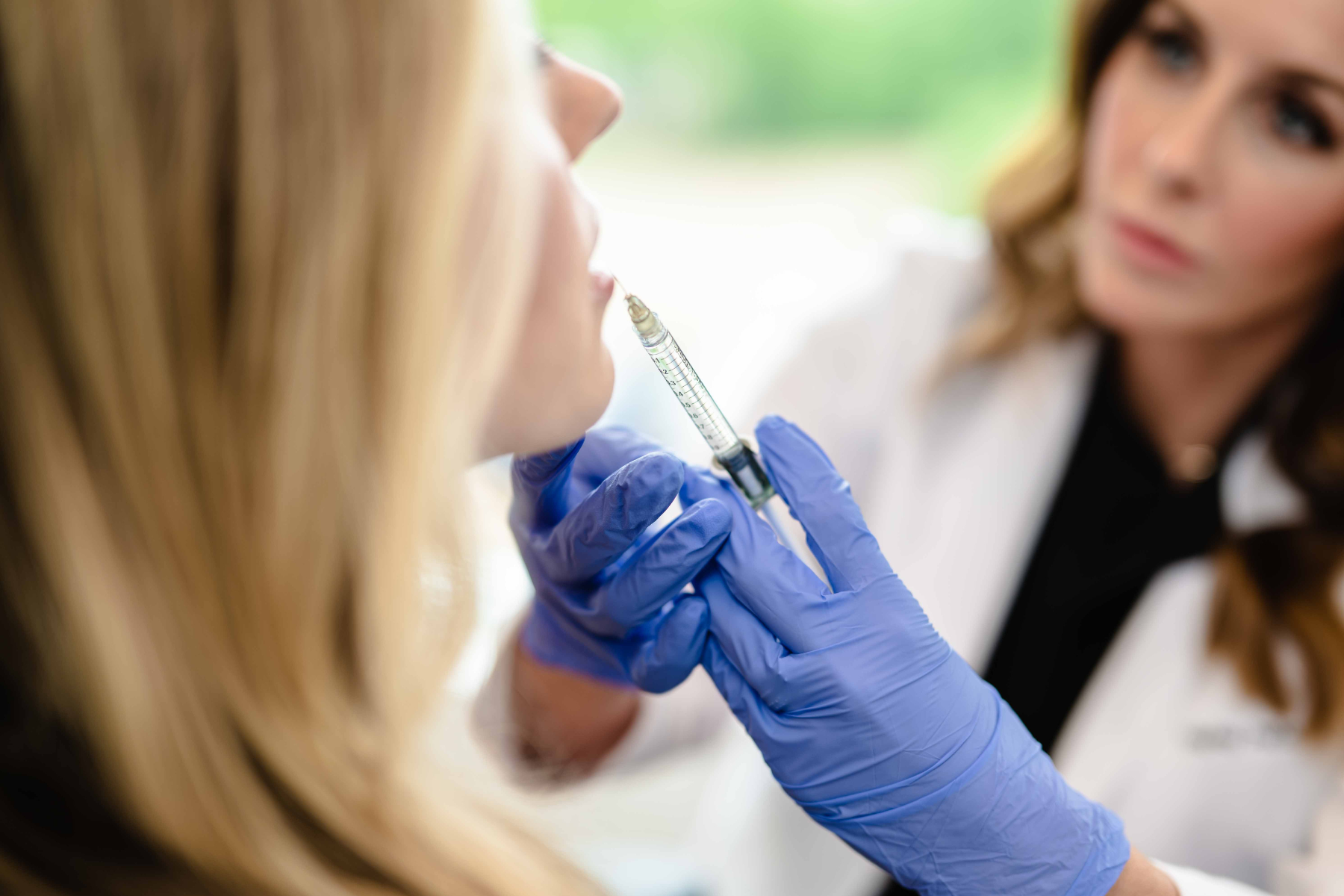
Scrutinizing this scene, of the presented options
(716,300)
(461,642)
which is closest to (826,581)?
(461,642)

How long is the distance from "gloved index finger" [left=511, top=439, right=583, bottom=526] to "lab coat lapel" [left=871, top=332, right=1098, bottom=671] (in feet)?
1.30

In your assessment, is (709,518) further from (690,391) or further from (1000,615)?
(1000,615)

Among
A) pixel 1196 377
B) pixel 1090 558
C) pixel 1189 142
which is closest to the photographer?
pixel 1189 142

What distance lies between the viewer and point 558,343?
54 centimetres

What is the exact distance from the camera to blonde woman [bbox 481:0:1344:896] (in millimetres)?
800

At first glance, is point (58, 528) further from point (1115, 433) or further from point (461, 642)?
point (1115, 433)

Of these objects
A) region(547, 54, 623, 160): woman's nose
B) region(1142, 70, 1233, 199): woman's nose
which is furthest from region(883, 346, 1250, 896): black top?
region(547, 54, 623, 160): woman's nose

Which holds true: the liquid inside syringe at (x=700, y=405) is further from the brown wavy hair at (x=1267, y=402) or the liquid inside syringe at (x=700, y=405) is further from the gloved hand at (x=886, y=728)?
the brown wavy hair at (x=1267, y=402)

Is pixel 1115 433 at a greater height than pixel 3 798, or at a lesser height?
lesser

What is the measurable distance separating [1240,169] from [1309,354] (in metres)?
0.26

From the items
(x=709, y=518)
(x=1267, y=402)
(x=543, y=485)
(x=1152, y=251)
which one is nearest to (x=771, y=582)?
(x=709, y=518)

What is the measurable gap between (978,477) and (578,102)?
23.1 inches

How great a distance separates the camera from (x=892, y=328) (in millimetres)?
1086

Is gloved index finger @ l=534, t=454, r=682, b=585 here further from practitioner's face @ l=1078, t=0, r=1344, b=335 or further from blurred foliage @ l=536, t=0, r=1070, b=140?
blurred foliage @ l=536, t=0, r=1070, b=140
